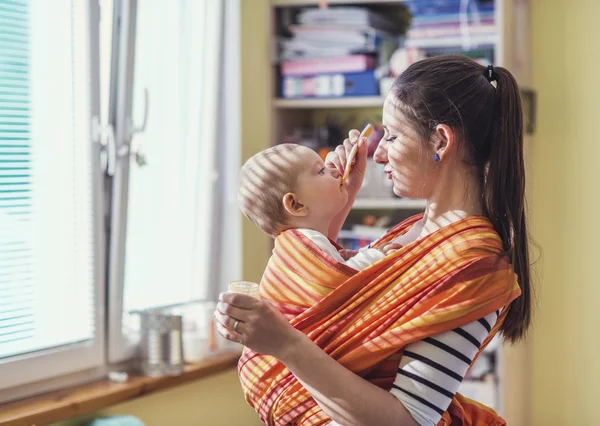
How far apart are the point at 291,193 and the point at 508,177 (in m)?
0.37

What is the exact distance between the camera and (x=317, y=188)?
1.42 metres

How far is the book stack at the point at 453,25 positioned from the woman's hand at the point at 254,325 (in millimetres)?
2036

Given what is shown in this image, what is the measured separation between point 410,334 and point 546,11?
2392mm

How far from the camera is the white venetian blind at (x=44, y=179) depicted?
2186 mm

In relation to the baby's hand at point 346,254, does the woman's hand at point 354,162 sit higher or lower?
higher

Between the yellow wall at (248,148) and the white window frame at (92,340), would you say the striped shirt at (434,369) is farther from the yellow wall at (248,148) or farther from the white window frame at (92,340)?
the yellow wall at (248,148)

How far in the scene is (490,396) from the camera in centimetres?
296

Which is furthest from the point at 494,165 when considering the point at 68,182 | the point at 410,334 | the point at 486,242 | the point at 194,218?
the point at 194,218

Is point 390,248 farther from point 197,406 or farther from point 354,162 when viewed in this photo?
point 197,406

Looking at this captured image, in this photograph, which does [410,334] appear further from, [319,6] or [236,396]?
[319,6]

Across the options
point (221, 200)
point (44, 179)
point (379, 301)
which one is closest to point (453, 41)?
point (221, 200)

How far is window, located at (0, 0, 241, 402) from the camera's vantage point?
2.22 meters

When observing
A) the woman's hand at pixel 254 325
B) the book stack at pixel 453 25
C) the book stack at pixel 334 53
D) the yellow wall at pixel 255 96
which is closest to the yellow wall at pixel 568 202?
the book stack at pixel 453 25

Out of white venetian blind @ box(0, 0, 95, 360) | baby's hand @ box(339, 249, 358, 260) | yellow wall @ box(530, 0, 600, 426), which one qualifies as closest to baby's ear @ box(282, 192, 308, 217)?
baby's hand @ box(339, 249, 358, 260)
